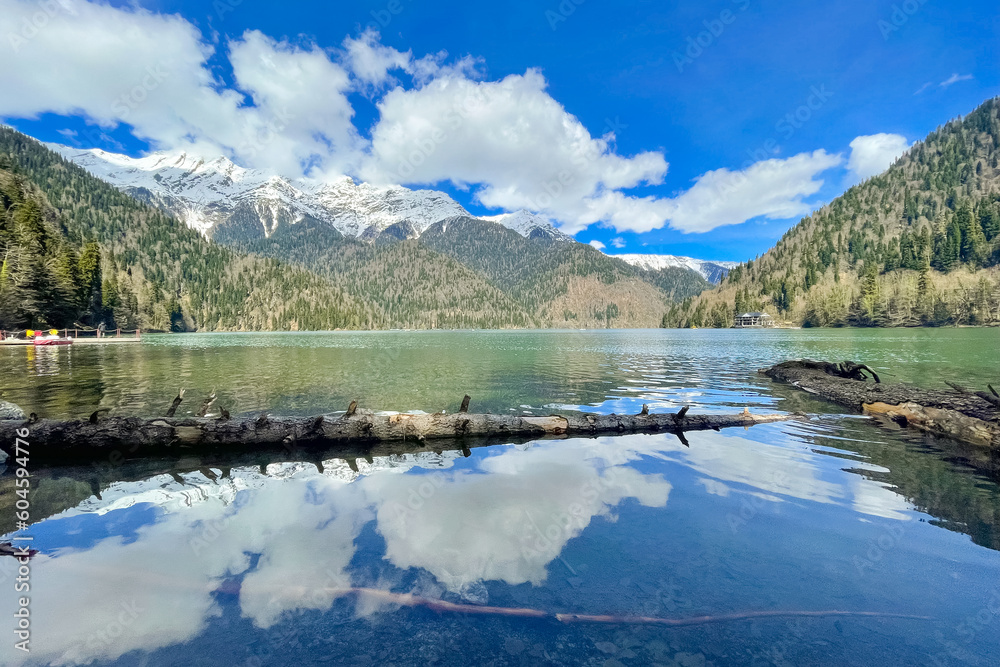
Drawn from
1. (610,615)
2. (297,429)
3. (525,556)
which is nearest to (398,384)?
(297,429)

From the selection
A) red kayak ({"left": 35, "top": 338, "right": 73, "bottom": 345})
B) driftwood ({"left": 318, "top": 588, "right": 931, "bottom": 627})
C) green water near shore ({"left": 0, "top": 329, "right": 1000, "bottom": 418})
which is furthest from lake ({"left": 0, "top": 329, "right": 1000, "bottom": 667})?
red kayak ({"left": 35, "top": 338, "right": 73, "bottom": 345})

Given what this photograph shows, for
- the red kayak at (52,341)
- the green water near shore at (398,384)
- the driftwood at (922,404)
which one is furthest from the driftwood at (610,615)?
the red kayak at (52,341)

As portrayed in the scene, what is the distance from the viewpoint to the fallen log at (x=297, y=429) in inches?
563

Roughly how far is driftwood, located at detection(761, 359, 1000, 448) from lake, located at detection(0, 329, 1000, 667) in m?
2.20

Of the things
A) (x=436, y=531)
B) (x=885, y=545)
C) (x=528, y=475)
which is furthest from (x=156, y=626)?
(x=885, y=545)

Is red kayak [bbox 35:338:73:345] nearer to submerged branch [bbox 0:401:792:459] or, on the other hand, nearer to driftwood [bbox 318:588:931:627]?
submerged branch [bbox 0:401:792:459]

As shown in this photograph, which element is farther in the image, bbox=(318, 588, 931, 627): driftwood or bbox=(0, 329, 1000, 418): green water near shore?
bbox=(0, 329, 1000, 418): green water near shore

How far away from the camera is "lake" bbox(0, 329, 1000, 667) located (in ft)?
18.8

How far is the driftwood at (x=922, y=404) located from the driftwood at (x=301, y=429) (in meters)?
5.33

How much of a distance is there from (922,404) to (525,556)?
862 inches

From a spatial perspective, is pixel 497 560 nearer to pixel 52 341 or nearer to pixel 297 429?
pixel 297 429

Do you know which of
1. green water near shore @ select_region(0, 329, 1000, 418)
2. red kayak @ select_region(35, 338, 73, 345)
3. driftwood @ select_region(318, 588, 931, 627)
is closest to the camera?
driftwood @ select_region(318, 588, 931, 627)

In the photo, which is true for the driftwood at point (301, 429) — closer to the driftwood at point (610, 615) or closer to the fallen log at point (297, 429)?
the fallen log at point (297, 429)

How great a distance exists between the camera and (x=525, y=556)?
26.5 ft
